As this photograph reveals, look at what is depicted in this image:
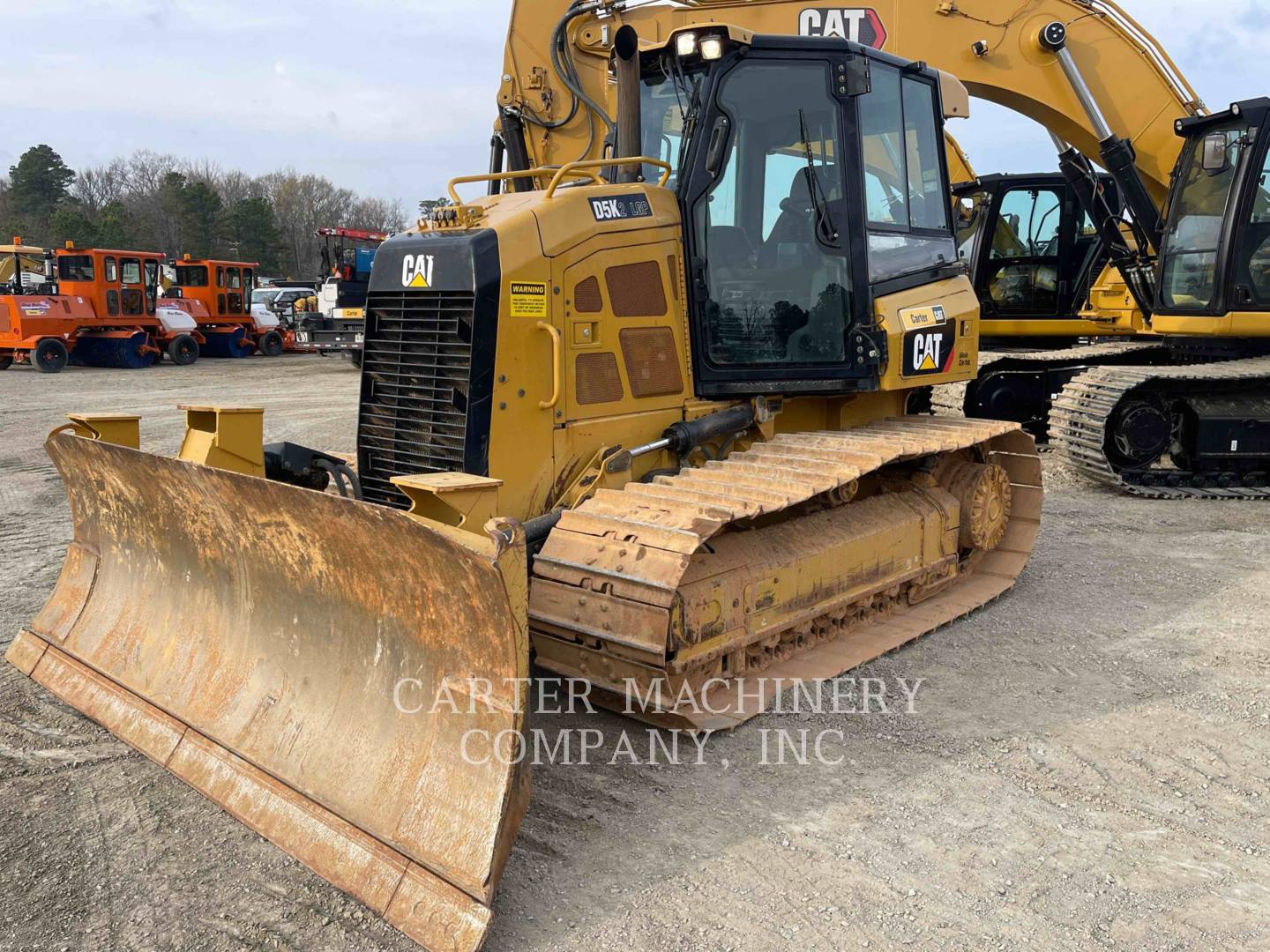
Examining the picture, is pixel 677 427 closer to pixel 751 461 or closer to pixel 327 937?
pixel 751 461

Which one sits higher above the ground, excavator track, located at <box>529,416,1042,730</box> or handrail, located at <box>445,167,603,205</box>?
handrail, located at <box>445,167,603,205</box>

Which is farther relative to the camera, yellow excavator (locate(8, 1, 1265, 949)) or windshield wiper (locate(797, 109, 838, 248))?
windshield wiper (locate(797, 109, 838, 248))

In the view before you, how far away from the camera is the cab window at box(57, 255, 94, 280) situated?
22.3 meters

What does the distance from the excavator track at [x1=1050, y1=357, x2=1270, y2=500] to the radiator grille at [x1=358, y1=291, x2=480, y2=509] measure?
242 inches

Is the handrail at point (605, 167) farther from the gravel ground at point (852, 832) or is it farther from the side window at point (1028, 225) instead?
the side window at point (1028, 225)

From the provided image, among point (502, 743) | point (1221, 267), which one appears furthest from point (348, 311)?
point (502, 743)

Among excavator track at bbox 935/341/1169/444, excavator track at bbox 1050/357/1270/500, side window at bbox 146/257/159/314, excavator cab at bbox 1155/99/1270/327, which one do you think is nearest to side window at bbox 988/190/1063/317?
excavator track at bbox 935/341/1169/444

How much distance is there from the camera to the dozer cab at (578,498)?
10.9 feet

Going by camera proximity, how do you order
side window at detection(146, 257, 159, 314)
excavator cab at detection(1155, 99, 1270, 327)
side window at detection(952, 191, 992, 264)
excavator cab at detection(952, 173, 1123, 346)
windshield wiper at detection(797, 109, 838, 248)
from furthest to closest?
1. side window at detection(146, 257, 159, 314)
2. side window at detection(952, 191, 992, 264)
3. excavator cab at detection(952, 173, 1123, 346)
4. excavator cab at detection(1155, 99, 1270, 327)
5. windshield wiper at detection(797, 109, 838, 248)

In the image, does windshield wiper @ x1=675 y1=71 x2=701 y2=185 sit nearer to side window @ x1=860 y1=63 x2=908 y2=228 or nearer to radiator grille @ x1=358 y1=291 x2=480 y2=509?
side window @ x1=860 y1=63 x2=908 y2=228

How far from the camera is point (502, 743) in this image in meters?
3.10

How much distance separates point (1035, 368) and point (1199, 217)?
7.12 ft

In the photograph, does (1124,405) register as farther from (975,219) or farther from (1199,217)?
(975,219)

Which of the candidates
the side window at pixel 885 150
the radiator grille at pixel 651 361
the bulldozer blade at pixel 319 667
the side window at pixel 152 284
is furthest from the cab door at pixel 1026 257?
the side window at pixel 152 284
